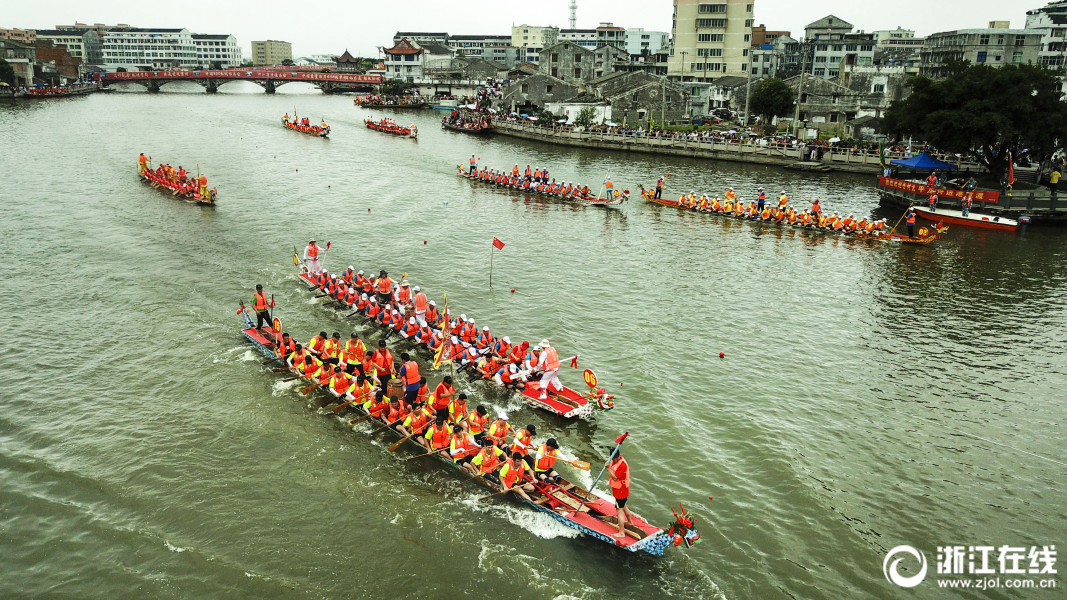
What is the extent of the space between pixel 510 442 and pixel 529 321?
7.89 metres

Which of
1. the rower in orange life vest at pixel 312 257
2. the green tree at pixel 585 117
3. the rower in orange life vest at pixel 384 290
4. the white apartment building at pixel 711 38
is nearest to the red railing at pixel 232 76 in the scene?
the white apartment building at pixel 711 38

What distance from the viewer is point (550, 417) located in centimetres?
1680

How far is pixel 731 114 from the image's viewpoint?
7800 cm

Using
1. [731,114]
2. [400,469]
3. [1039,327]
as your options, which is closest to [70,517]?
[400,469]

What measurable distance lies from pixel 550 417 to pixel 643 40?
150565mm

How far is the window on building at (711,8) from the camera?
91.5m

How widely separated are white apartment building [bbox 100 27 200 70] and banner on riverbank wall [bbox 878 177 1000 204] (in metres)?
201

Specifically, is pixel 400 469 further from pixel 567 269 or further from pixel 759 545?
pixel 567 269

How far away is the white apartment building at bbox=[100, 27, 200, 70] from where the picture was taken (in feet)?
617

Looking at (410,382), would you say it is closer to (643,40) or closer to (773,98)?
(773,98)

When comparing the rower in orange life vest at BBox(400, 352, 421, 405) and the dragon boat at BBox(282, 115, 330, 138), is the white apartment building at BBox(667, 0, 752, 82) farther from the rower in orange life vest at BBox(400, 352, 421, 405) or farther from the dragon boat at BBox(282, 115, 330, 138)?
the rower in orange life vest at BBox(400, 352, 421, 405)

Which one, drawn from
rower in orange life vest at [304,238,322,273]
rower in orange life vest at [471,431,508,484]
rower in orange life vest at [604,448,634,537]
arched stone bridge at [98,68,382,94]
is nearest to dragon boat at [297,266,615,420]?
rower in orange life vest at [471,431,508,484]

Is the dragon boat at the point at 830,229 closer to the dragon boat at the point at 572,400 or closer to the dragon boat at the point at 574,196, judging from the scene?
the dragon boat at the point at 574,196

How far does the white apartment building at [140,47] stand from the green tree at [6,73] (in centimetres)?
8989
